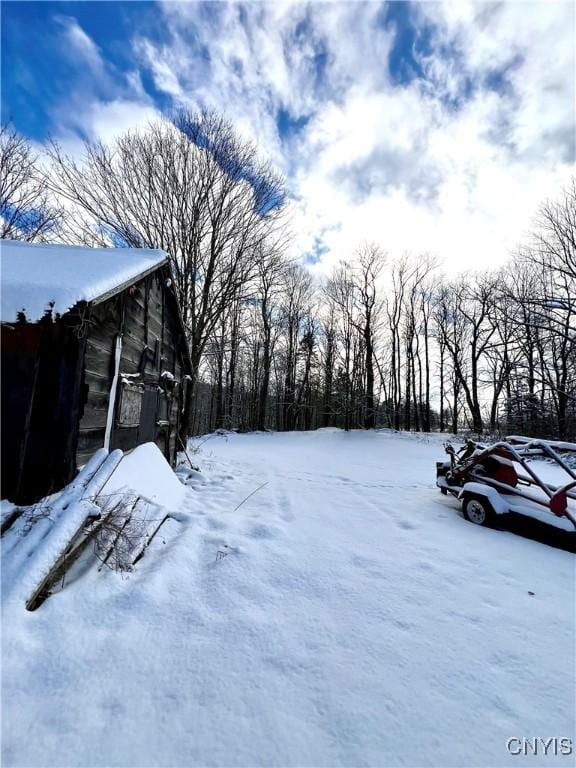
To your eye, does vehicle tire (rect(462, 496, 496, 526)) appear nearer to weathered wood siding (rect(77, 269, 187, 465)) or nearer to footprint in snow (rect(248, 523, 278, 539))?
footprint in snow (rect(248, 523, 278, 539))

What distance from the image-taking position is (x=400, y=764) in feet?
5.27

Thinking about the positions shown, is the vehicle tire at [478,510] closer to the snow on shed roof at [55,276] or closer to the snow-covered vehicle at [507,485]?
the snow-covered vehicle at [507,485]

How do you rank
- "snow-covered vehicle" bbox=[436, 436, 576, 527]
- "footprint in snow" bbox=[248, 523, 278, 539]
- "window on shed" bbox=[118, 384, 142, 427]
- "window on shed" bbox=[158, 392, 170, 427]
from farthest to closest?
1. "window on shed" bbox=[158, 392, 170, 427]
2. "window on shed" bbox=[118, 384, 142, 427]
3. "snow-covered vehicle" bbox=[436, 436, 576, 527]
4. "footprint in snow" bbox=[248, 523, 278, 539]

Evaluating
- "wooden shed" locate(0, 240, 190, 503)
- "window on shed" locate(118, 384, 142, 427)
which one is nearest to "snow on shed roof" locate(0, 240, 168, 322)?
"wooden shed" locate(0, 240, 190, 503)

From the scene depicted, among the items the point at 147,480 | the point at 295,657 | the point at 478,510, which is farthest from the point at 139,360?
the point at 478,510

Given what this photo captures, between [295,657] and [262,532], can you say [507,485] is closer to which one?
[262,532]

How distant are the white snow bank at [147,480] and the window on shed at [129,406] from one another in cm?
Answer: 53

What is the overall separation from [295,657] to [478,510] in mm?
4205

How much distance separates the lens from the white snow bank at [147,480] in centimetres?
445

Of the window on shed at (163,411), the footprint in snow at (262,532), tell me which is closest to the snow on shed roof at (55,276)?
the footprint in snow at (262,532)

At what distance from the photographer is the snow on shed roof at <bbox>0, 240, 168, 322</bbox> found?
3543 millimetres

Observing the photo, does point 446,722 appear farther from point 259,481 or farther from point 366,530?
point 259,481

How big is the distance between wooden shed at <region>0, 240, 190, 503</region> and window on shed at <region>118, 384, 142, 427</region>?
5 centimetres

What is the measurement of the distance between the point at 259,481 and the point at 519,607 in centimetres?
544
